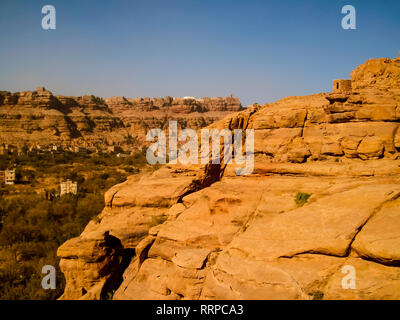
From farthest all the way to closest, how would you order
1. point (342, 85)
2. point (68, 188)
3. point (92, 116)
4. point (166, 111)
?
1. point (166, 111)
2. point (92, 116)
3. point (68, 188)
4. point (342, 85)

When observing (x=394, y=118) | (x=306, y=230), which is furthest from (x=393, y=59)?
(x=306, y=230)

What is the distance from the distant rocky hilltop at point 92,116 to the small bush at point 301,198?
2586 inches

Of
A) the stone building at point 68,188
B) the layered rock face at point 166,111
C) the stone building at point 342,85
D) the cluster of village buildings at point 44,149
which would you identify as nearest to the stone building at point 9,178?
the stone building at point 68,188

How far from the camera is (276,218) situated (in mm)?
8195

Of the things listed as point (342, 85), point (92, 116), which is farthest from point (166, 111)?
point (342, 85)

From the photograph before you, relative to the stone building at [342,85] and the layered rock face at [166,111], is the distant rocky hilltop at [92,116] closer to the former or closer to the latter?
the layered rock face at [166,111]

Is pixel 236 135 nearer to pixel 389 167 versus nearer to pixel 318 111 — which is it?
pixel 318 111

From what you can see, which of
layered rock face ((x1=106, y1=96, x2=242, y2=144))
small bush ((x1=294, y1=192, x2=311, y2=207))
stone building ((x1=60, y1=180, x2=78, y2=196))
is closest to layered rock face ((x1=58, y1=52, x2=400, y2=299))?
small bush ((x1=294, y1=192, x2=311, y2=207))

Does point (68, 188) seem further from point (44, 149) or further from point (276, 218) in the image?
point (44, 149)

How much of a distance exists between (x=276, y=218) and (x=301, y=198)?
1.02m

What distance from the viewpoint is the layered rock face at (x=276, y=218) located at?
660cm

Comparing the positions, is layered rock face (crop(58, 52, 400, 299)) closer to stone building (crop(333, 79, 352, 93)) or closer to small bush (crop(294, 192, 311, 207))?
small bush (crop(294, 192, 311, 207))

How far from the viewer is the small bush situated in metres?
8.57

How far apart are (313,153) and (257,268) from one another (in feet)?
16.9
